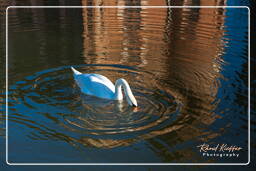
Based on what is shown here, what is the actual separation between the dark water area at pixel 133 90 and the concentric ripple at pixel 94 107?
0.08ft

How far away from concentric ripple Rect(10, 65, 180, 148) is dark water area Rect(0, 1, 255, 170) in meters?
0.02

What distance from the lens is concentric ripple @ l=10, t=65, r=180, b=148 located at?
8.02 m

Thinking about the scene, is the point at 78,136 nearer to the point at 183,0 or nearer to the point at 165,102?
the point at 165,102

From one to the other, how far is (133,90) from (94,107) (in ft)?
4.52

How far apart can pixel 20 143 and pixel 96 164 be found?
1.75m

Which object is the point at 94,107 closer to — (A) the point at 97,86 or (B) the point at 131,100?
(A) the point at 97,86

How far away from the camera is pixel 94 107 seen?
909 centimetres

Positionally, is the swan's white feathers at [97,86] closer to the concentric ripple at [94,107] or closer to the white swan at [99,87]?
the white swan at [99,87]

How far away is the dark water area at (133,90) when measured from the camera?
7551 millimetres

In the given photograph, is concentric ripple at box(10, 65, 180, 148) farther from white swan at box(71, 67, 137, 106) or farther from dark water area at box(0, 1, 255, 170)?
white swan at box(71, 67, 137, 106)

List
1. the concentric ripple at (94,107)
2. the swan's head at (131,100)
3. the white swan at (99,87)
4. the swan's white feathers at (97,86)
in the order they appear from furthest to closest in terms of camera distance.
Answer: the swan's white feathers at (97,86), the white swan at (99,87), the swan's head at (131,100), the concentric ripple at (94,107)

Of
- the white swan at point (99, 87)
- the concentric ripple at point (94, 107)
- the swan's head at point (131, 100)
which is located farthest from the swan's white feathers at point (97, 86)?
the swan's head at point (131, 100)

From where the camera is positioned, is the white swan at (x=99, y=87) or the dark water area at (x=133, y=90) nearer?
the dark water area at (x=133, y=90)

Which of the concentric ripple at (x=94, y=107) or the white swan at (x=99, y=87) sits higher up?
the white swan at (x=99, y=87)
